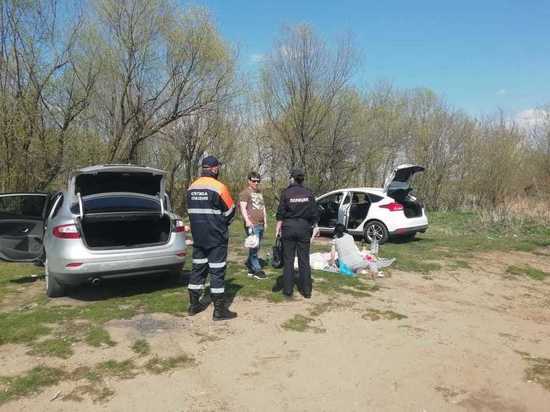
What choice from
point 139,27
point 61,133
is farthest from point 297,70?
point 61,133

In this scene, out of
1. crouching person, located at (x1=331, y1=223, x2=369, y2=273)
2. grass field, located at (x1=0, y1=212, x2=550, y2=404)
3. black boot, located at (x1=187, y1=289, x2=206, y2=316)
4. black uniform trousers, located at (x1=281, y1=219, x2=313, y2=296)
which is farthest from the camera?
crouching person, located at (x1=331, y1=223, x2=369, y2=273)

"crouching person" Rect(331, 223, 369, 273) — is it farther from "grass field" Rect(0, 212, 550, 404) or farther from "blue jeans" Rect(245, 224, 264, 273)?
"blue jeans" Rect(245, 224, 264, 273)

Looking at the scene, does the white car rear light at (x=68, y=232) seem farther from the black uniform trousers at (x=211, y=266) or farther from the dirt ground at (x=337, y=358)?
the black uniform trousers at (x=211, y=266)

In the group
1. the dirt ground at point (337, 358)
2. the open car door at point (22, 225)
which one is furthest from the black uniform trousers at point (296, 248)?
the open car door at point (22, 225)

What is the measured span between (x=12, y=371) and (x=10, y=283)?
4.04 meters

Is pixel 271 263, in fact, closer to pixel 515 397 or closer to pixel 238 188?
pixel 515 397

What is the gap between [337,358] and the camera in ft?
15.3

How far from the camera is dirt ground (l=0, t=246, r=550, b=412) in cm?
383

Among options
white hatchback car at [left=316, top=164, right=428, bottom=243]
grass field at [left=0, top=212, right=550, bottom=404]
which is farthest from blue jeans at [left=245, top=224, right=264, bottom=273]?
white hatchback car at [left=316, top=164, right=428, bottom=243]

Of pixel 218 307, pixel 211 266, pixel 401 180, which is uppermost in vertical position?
pixel 401 180

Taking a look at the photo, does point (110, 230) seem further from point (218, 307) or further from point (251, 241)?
point (218, 307)

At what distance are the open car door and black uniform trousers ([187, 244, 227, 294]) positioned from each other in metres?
3.56

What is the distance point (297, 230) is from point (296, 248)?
27 cm

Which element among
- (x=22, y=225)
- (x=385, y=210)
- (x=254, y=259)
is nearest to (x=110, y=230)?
(x=254, y=259)
